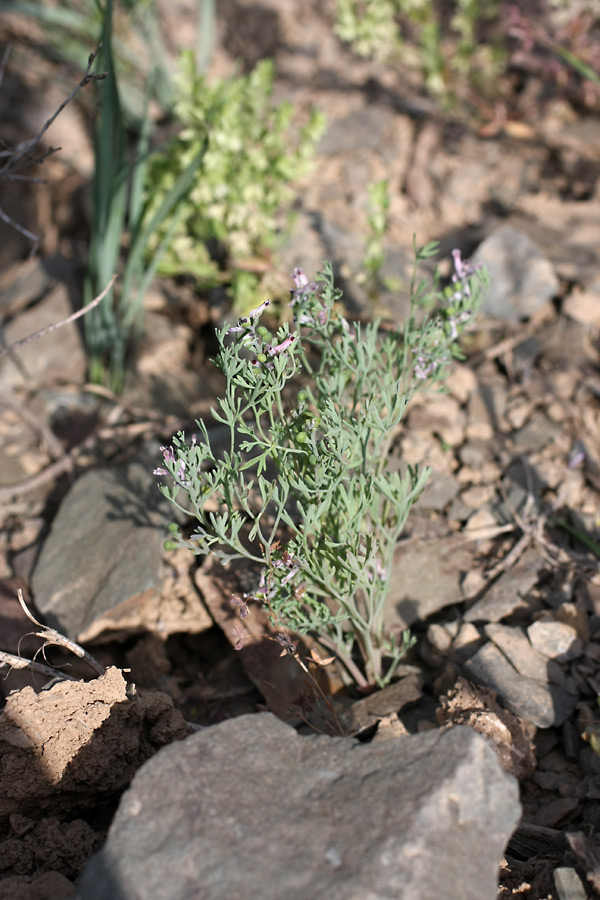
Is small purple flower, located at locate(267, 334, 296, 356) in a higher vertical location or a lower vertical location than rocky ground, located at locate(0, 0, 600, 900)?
higher

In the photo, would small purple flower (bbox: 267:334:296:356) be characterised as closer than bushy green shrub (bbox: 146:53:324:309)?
Yes

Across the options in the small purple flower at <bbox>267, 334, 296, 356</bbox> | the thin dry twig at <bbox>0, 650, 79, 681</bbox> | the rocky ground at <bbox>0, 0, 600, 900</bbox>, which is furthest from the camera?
the thin dry twig at <bbox>0, 650, 79, 681</bbox>

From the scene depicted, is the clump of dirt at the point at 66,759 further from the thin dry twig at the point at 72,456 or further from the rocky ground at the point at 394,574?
the thin dry twig at the point at 72,456

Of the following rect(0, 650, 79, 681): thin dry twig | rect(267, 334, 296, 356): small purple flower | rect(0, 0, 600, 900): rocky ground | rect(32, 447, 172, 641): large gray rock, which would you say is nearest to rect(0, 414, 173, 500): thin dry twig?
rect(0, 0, 600, 900): rocky ground

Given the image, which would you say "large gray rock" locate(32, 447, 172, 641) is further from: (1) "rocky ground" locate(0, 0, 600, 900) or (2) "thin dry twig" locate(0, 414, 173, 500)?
(2) "thin dry twig" locate(0, 414, 173, 500)

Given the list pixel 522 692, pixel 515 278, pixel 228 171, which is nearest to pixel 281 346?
pixel 522 692

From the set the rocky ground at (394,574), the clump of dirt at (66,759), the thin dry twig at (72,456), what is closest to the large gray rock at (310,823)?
the rocky ground at (394,574)

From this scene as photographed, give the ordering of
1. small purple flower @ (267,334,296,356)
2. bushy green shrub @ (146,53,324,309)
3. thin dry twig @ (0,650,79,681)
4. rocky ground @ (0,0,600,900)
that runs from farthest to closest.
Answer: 1. bushy green shrub @ (146,53,324,309)
2. thin dry twig @ (0,650,79,681)
3. small purple flower @ (267,334,296,356)
4. rocky ground @ (0,0,600,900)

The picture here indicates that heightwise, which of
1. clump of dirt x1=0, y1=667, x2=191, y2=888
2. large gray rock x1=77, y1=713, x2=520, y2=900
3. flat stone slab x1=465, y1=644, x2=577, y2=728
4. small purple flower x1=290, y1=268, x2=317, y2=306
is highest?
small purple flower x1=290, y1=268, x2=317, y2=306

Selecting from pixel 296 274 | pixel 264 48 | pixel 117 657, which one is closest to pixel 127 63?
pixel 264 48
